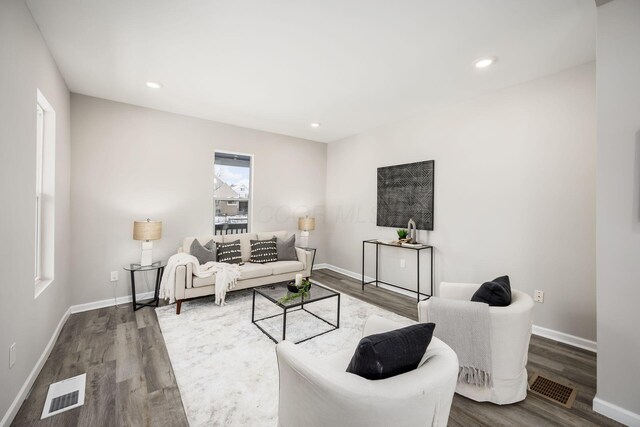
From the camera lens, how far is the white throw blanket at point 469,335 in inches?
72.0

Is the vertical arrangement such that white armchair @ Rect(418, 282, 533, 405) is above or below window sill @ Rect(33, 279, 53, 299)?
below

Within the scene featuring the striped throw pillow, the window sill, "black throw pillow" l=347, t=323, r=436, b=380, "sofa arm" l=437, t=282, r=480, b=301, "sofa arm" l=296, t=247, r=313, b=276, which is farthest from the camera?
"sofa arm" l=296, t=247, r=313, b=276

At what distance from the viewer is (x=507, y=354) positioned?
1.83m

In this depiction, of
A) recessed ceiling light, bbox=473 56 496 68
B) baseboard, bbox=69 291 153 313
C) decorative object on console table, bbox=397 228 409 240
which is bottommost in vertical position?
baseboard, bbox=69 291 153 313

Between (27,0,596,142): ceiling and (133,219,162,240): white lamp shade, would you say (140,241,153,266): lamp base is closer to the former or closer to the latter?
(133,219,162,240): white lamp shade

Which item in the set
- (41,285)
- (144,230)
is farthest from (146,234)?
(41,285)

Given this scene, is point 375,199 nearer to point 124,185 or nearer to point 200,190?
point 200,190

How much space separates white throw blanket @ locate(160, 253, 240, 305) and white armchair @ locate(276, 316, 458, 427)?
2.54 m

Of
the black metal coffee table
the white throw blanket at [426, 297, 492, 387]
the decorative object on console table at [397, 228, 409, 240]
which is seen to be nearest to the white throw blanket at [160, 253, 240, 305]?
the black metal coffee table

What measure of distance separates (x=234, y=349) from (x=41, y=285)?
1.82m

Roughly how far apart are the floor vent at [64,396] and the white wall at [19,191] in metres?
0.17

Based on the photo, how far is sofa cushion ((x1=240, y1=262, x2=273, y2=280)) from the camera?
3.80 m

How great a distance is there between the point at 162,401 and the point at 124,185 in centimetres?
297

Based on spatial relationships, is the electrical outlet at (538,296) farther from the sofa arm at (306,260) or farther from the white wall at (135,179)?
the white wall at (135,179)
